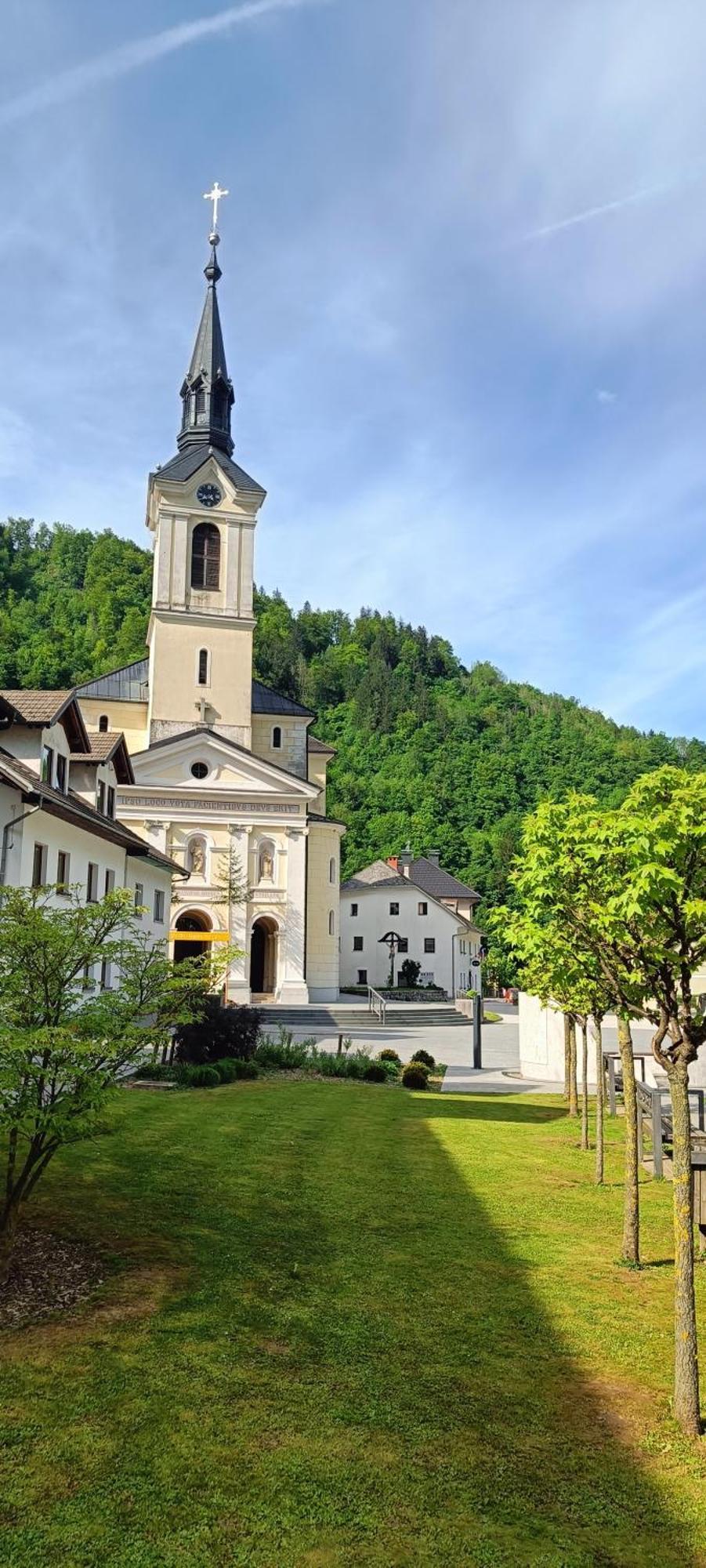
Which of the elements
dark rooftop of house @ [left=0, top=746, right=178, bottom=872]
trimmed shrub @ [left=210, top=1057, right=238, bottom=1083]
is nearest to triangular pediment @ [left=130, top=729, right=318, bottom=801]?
dark rooftop of house @ [left=0, top=746, right=178, bottom=872]

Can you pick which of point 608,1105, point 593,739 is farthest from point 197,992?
point 593,739

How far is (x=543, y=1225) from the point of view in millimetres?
10664

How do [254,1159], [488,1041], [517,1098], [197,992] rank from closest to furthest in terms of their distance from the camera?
[197,992], [254,1159], [517,1098], [488,1041]

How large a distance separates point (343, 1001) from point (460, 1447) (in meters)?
46.8

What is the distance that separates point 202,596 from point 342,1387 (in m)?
46.5

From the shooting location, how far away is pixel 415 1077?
2303 cm

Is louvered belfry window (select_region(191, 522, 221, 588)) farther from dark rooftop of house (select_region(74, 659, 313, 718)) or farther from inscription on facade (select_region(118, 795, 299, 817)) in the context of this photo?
inscription on facade (select_region(118, 795, 299, 817))

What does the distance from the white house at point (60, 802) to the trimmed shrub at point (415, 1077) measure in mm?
6975

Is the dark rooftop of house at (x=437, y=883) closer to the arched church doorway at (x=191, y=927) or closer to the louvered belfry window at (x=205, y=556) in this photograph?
the arched church doorway at (x=191, y=927)

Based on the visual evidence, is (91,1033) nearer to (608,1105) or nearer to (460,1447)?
(460,1447)

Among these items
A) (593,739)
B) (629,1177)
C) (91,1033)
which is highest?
(593,739)

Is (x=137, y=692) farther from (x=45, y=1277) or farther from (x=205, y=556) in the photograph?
(x=45, y=1277)

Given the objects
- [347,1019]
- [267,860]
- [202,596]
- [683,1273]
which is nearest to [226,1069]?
[683,1273]

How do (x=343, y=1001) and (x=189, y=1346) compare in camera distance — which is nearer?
(x=189, y=1346)
